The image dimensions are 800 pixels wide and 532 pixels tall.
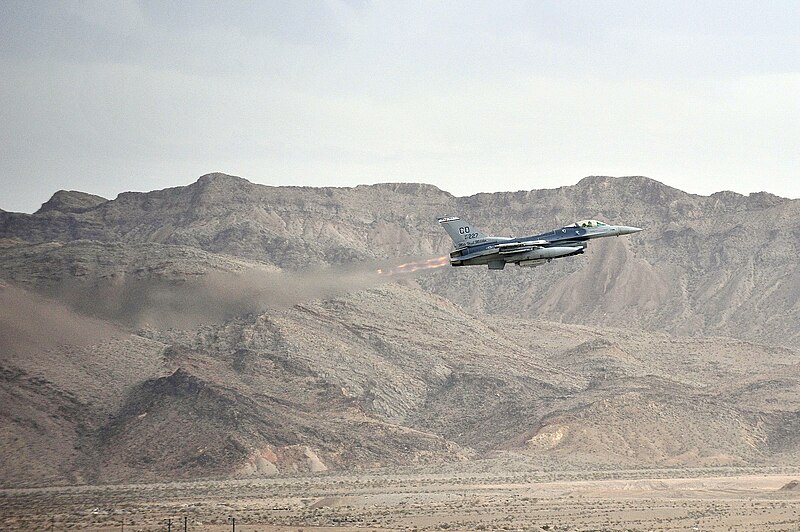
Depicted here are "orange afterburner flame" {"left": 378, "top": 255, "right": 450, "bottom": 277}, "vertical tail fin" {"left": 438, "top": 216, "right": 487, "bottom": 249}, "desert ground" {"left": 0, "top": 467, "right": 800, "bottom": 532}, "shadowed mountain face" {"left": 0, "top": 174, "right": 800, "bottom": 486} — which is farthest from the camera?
"shadowed mountain face" {"left": 0, "top": 174, "right": 800, "bottom": 486}

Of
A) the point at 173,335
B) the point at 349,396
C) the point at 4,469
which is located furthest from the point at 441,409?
the point at 4,469

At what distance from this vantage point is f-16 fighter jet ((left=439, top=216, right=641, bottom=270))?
82.4 metres

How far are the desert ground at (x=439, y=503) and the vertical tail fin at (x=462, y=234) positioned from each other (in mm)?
16255

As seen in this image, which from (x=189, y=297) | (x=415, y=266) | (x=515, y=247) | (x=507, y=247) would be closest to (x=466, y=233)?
(x=507, y=247)

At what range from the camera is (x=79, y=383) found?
126938mm

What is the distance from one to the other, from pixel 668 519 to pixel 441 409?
185 ft

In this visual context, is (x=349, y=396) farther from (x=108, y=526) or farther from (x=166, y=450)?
(x=108, y=526)

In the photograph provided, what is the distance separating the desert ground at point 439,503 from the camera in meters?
84.3

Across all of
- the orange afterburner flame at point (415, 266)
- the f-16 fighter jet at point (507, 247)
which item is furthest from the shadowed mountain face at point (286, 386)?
the f-16 fighter jet at point (507, 247)

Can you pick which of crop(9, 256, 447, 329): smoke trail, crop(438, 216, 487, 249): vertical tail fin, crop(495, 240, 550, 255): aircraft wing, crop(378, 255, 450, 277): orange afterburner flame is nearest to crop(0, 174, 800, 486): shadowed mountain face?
crop(9, 256, 447, 329): smoke trail

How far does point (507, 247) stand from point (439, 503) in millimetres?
20987

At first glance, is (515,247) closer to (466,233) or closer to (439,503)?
(466,233)

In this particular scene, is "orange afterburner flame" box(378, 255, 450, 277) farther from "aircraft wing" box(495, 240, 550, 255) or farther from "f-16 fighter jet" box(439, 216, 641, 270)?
"aircraft wing" box(495, 240, 550, 255)

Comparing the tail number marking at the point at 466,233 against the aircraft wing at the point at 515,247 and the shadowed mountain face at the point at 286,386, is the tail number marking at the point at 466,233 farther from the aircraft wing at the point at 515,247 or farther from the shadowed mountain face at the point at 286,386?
the shadowed mountain face at the point at 286,386
